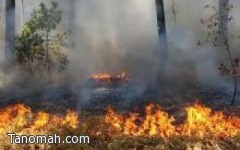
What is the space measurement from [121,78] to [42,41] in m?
3.83

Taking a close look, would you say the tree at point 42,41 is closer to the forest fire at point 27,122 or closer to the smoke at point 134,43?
the smoke at point 134,43

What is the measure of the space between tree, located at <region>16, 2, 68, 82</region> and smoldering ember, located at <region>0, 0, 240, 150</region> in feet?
0.15

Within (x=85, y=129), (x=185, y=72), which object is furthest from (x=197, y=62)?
(x=85, y=129)

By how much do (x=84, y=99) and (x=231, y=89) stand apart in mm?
5696

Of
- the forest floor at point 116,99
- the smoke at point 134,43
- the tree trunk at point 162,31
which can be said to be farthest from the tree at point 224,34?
the tree trunk at point 162,31

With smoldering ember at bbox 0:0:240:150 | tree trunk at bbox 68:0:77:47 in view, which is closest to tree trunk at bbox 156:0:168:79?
smoldering ember at bbox 0:0:240:150

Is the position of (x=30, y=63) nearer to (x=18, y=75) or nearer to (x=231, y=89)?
(x=18, y=75)

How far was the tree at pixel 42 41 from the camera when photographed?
18438mm

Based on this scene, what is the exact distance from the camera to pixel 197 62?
19.8 m

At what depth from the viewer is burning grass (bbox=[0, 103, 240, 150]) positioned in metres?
9.41

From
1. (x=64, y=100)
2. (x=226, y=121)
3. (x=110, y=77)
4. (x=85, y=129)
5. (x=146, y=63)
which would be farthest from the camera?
(x=146, y=63)

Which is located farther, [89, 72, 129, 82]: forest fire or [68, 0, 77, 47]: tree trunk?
[68, 0, 77, 47]: tree trunk

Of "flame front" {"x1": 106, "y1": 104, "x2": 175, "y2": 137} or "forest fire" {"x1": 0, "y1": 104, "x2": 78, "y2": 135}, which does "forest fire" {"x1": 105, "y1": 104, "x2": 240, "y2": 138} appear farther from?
"forest fire" {"x1": 0, "y1": 104, "x2": 78, "y2": 135}

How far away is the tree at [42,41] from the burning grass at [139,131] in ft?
25.3
